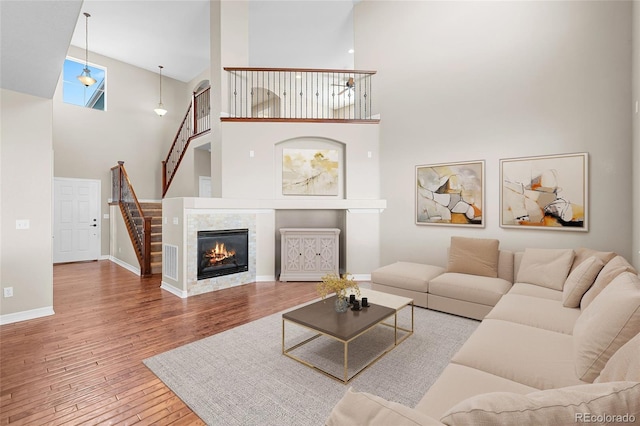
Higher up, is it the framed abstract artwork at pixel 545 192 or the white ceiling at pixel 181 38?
the white ceiling at pixel 181 38

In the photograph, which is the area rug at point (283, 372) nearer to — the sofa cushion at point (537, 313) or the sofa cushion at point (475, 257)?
the sofa cushion at point (537, 313)

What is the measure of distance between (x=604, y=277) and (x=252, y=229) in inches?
188

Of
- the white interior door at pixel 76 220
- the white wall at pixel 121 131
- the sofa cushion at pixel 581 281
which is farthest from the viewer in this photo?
the white wall at pixel 121 131

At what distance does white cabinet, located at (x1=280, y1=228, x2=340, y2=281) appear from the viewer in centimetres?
570

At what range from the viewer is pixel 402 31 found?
5539 millimetres

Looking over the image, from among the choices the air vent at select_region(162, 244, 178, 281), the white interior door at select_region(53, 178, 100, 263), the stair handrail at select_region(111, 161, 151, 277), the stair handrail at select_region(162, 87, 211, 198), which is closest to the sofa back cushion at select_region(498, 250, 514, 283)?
the air vent at select_region(162, 244, 178, 281)

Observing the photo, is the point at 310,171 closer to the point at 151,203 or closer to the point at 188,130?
the point at 188,130

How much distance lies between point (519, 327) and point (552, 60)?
12.3 feet

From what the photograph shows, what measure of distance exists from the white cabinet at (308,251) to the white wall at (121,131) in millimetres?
5723

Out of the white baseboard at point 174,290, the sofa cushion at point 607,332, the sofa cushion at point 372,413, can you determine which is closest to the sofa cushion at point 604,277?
the sofa cushion at point 607,332

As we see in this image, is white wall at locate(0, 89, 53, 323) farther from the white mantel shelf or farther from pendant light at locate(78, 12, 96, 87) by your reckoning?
pendant light at locate(78, 12, 96, 87)

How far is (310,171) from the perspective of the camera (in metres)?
5.95

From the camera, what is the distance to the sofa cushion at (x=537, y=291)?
320 cm

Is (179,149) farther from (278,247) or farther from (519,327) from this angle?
(519,327)
